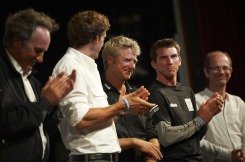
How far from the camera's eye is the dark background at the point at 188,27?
4730 mm

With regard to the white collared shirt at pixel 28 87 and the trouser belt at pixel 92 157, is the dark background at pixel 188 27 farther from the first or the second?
the white collared shirt at pixel 28 87

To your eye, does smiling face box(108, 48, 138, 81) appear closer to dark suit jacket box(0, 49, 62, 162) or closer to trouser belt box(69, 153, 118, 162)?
trouser belt box(69, 153, 118, 162)

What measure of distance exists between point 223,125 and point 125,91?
3.12 feet

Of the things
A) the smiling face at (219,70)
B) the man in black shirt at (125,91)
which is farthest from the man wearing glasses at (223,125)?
the man in black shirt at (125,91)

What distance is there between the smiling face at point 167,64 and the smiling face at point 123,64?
1.00ft

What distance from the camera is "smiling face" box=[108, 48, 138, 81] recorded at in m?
2.73

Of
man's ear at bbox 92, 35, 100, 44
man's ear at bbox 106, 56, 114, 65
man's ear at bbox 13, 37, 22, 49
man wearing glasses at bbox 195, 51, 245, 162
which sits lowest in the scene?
man wearing glasses at bbox 195, 51, 245, 162

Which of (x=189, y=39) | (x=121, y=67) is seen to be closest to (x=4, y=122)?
(x=121, y=67)

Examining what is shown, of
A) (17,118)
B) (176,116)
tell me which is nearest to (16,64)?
(17,118)

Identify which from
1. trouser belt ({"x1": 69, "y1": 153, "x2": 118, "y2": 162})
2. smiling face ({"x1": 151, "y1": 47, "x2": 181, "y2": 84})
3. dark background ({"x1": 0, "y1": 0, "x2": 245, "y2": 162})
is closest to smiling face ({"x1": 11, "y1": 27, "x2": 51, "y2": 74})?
trouser belt ({"x1": 69, "y1": 153, "x2": 118, "y2": 162})

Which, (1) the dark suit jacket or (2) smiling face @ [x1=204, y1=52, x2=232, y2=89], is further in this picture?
(2) smiling face @ [x1=204, y1=52, x2=232, y2=89]

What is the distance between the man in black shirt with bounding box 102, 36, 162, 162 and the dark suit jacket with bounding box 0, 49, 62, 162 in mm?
718

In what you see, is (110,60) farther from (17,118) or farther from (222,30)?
(222,30)

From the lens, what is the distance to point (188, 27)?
4918mm
